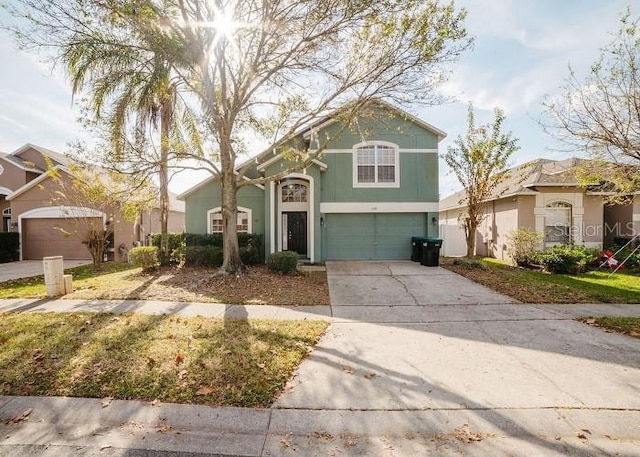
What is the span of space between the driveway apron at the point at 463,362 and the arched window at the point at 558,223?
1058 centimetres

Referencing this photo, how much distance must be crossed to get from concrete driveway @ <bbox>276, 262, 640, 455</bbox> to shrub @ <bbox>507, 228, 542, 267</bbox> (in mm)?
6896

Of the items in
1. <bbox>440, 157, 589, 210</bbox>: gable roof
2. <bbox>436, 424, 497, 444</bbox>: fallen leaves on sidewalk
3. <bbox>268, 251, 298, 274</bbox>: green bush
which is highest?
<bbox>440, 157, 589, 210</bbox>: gable roof

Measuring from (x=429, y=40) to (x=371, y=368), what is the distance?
8.78m

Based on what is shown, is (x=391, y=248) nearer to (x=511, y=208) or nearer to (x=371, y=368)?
(x=511, y=208)

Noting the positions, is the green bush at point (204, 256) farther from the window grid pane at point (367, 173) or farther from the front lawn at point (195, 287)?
the window grid pane at point (367, 173)

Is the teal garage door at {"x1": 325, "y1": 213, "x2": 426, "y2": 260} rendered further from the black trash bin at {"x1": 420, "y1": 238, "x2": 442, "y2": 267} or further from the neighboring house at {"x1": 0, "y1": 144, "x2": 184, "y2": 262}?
the neighboring house at {"x1": 0, "y1": 144, "x2": 184, "y2": 262}

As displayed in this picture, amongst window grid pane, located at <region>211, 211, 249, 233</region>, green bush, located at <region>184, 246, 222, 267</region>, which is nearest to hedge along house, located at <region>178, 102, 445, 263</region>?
window grid pane, located at <region>211, 211, 249, 233</region>

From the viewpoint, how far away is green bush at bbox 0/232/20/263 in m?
17.6

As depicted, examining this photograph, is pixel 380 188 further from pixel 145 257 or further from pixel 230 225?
pixel 145 257

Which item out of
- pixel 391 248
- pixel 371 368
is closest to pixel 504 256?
pixel 391 248

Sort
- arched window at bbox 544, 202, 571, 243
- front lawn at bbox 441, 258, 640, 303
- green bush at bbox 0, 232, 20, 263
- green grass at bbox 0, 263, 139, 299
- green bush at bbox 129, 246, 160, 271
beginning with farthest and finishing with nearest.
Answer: green bush at bbox 0, 232, 20, 263, arched window at bbox 544, 202, 571, 243, green bush at bbox 129, 246, 160, 271, green grass at bbox 0, 263, 139, 299, front lawn at bbox 441, 258, 640, 303

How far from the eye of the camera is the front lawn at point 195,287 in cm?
852

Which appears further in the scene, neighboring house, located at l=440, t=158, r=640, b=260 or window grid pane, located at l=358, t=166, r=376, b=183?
neighboring house, located at l=440, t=158, r=640, b=260

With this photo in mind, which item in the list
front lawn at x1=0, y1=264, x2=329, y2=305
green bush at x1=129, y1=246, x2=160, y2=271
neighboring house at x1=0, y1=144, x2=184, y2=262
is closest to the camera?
front lawn at x1=0, y1=264, x2=329, y2=305
